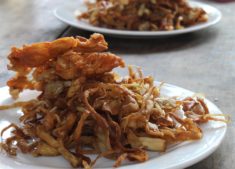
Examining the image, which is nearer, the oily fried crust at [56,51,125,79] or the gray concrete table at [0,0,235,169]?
the oily fried crust at [56,51,125,79]

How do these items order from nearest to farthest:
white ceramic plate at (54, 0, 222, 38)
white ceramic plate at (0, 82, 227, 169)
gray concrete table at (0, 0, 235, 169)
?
white ceramic plate at (0, 82, 227, 169) → gray concrete table at (0, 0, 235, 169) → white ceramic plate at (54, 0, 222, 38)

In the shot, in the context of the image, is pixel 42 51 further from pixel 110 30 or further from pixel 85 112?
pixel 110 30

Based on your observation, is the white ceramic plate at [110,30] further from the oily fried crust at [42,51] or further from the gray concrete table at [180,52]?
the oily fried crust at [42,51]

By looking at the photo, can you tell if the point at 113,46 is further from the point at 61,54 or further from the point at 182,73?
the point at 61,54

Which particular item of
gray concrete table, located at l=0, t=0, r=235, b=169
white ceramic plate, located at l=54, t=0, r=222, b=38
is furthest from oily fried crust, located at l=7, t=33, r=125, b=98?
white ceramic plate, located at l=54, t=0, r=222, b=38

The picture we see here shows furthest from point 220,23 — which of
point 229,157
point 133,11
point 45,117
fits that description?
point 45,117

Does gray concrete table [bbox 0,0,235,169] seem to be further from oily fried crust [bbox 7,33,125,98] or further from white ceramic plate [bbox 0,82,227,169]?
oily fried crust [bbox 7,33,125,98]

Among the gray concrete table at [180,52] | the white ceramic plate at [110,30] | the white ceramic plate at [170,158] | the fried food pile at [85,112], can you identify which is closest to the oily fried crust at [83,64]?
the fried food pile at [85,112]
